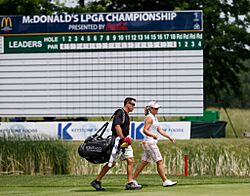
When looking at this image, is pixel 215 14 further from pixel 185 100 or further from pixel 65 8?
pixel 185 100

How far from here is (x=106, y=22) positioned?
27.7 m

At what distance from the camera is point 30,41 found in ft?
91.3

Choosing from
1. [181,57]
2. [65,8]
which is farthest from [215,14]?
[181,57]

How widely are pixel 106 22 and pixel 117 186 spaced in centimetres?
1116

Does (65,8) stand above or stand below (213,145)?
above

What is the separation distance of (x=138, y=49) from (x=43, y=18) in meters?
3.47

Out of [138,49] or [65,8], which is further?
[65,8]

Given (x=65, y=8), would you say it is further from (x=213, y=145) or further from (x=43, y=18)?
(x=213, y=145)

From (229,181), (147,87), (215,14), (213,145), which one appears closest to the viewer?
(229,181)

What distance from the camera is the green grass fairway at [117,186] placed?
50.8 ft

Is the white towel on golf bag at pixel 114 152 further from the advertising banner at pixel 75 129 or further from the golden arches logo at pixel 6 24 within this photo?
the golden arches logo at pixel 6 24

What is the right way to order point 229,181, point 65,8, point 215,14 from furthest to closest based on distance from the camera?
point 215,14 < point 65,8 < point 229,181

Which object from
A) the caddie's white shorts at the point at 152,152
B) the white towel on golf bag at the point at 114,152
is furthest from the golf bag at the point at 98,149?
the caddie's white shorts at the point at 152,152

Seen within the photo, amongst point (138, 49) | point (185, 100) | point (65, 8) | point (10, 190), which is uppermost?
point (65, 8)
